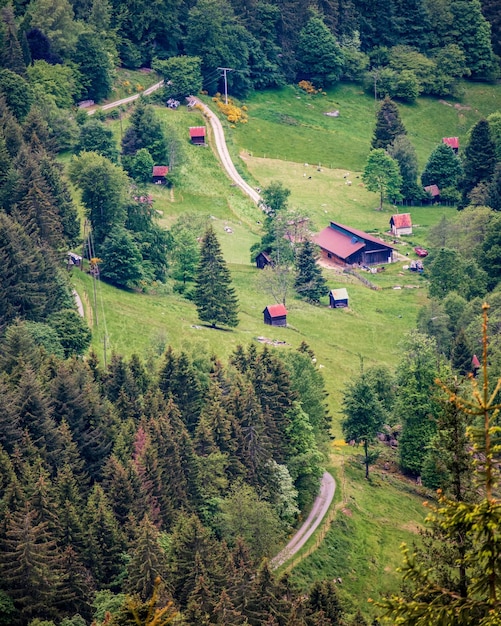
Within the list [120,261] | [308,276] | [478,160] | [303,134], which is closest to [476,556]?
[120,261]

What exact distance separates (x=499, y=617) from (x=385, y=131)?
167 m

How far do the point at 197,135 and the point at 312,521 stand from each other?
96915 millimetres

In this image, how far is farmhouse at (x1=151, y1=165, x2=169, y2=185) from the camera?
162000 mm

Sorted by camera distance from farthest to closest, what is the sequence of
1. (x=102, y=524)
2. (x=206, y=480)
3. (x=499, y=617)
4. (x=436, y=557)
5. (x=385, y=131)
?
(x=385, y=131), (x=206, y=480), (x=102, y=524), (x=436, y=557), (x=499, y=617)

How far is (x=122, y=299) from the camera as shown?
123375 mm

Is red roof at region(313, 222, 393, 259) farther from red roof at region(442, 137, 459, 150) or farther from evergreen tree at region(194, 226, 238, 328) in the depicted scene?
red roof at region(442, 137, 459, 150)

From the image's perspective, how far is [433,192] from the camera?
584ft

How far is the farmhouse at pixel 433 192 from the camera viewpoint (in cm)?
17775

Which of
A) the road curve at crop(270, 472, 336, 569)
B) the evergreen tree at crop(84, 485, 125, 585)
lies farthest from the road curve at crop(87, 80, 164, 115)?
the evergreen tree at crop(84, 485, 125, 585)

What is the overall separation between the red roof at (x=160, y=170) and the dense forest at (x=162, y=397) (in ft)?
8.65

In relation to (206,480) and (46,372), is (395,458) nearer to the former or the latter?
(206,480)

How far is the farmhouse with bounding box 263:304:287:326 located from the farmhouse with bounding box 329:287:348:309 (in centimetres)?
1126

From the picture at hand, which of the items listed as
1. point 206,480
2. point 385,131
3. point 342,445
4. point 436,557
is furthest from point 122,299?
point 436,557

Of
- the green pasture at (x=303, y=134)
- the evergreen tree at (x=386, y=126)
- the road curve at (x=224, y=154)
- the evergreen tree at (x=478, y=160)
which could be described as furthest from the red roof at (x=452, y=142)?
the road curve at (x=224, y=154)
